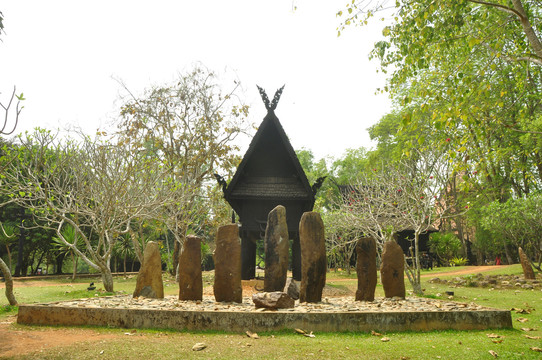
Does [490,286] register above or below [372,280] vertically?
below

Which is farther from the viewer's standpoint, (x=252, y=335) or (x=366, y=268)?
(x=366, y=268)

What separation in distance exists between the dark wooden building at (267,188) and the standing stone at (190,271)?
482 cm

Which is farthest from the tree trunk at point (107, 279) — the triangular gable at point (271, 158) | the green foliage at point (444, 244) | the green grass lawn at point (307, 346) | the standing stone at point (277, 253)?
the green foliage at point (444, 244)

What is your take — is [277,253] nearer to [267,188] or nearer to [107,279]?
[267,188]

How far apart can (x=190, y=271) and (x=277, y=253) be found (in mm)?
2027

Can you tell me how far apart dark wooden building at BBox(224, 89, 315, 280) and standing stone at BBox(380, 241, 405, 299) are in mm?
4877

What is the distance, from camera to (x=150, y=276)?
888cm

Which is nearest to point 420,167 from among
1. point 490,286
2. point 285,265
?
point 490,286

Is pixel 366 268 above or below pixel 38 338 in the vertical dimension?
above

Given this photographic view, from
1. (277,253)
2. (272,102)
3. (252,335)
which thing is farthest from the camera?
(272,102)

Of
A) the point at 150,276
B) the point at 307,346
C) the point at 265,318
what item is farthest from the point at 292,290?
the point at 307,346

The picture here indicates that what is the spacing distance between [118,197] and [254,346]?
824 centimetres

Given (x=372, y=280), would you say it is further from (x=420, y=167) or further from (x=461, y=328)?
(x=420, y=167)

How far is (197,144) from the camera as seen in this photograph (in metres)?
22.8
